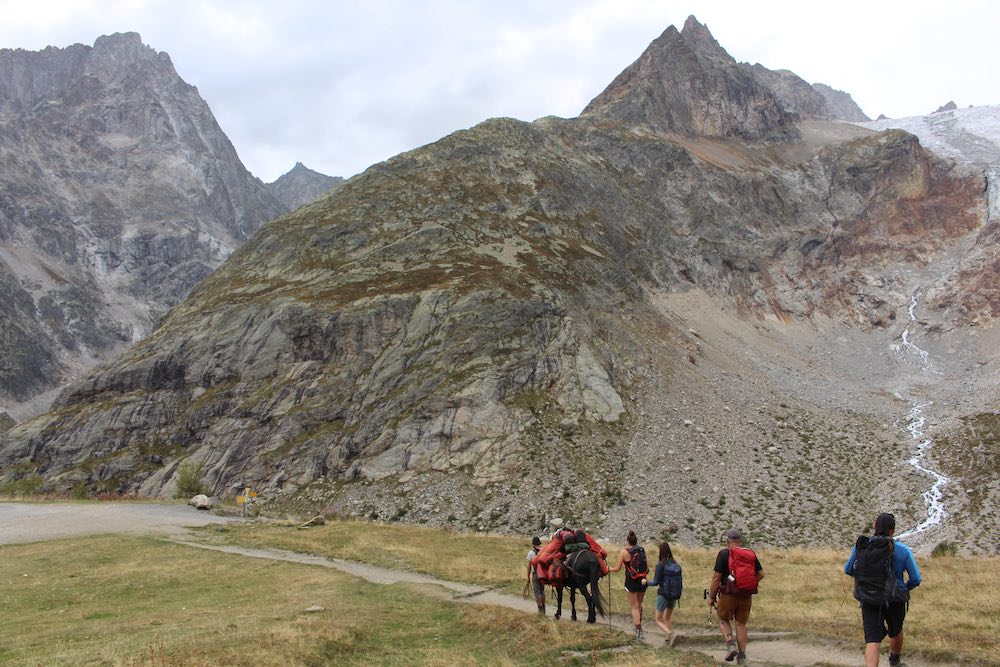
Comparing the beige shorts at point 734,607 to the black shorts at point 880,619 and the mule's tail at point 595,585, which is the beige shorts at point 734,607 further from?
the mule's tail at point 595,585

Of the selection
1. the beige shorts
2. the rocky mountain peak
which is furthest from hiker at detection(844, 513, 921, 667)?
the rocky mountain peak

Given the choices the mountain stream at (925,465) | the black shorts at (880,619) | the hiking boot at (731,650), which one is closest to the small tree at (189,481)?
the hiking boot at (731,650)

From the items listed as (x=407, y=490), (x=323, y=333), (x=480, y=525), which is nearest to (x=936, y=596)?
(x=480, y=525)

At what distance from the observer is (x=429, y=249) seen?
84375mm

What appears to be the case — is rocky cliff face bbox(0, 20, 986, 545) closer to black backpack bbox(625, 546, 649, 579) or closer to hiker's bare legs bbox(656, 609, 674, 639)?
black backpack bbox(625, 546, 649, 579)

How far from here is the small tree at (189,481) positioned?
198ft

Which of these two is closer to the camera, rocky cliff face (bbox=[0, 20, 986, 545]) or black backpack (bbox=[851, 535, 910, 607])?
black backpack (bbox=[851, 535, 910, 607])

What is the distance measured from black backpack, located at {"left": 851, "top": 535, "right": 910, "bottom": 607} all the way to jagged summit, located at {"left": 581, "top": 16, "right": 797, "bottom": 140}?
133 metres

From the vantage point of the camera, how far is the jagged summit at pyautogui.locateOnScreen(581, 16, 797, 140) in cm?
14150

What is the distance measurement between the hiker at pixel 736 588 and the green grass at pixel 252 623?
853mm

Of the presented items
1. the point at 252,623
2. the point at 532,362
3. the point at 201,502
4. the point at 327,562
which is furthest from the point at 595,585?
the point at 532,362

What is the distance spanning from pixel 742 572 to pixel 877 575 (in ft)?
9.94

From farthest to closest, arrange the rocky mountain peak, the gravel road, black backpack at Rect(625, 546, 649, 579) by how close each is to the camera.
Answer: the rocky mountain peak, the gravel road, black backpack at Rect(625, 546, 649, 579)

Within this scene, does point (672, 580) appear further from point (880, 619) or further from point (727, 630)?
point (880, 619)
